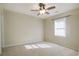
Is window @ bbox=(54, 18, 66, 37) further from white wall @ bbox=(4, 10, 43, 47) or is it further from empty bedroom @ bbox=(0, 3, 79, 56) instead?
white wall @ bbox=(4, 10, 43, 47)

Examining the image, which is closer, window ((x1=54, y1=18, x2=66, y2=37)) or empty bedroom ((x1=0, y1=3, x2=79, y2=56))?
empty bedroom ((x1=0, y1=3, x2=79, y2=56))

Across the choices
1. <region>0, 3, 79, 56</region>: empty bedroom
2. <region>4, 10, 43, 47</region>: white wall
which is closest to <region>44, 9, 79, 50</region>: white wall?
<region>0, 3, 79, 56</region>: empty bedroom

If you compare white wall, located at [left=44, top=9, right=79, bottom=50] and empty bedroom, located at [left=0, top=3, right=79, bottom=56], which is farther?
white wall, located at [left=44, top=9, right=79, bottom=50]

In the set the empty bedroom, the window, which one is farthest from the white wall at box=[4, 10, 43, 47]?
the window

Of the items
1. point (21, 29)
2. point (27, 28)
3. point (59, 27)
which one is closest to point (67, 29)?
point (59, 27)

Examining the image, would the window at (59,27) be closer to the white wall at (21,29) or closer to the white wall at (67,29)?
the white wall at (67,29)

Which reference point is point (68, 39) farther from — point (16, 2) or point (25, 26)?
point (16, 2)

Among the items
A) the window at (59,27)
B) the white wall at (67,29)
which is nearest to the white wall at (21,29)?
the white wall at (67,29)

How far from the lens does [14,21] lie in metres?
1.75

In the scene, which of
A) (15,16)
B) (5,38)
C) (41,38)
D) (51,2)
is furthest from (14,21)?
(51,2)

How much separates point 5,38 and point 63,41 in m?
1.40

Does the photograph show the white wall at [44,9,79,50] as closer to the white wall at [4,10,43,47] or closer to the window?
the window

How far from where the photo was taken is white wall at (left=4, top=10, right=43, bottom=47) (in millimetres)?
1653

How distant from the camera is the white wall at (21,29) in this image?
1653 millimetres
